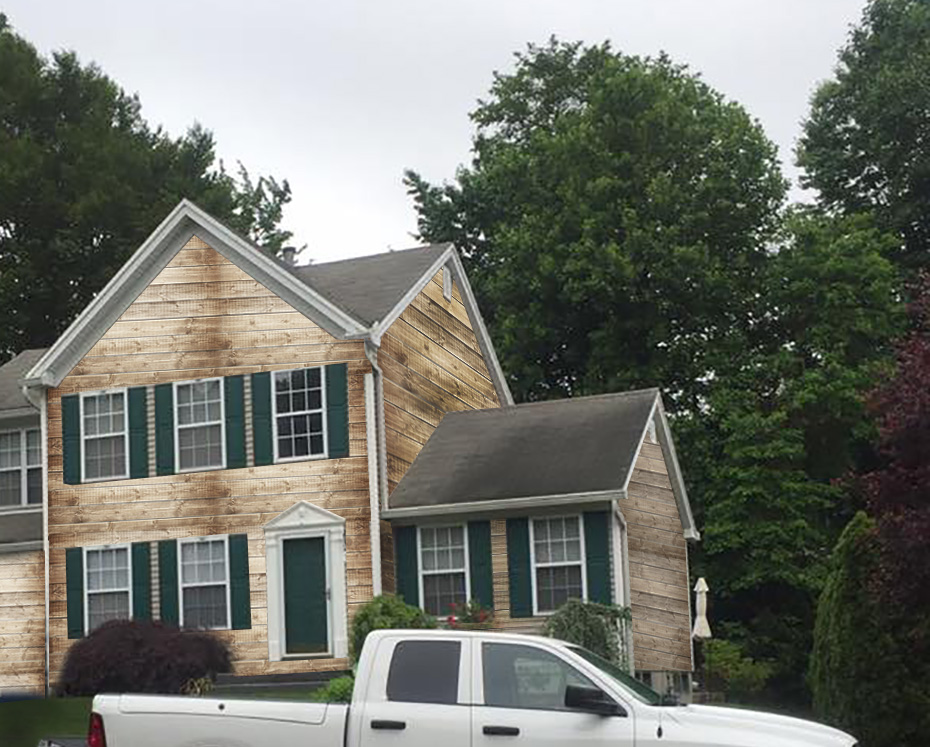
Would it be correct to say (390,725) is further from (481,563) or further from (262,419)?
(262,419)

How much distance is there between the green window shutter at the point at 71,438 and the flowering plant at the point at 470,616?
7.22 meters

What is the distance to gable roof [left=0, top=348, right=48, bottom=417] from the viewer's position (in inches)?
1312

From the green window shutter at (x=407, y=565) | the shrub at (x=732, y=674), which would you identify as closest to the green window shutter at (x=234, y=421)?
the green window shutter at (x=407, y=565)

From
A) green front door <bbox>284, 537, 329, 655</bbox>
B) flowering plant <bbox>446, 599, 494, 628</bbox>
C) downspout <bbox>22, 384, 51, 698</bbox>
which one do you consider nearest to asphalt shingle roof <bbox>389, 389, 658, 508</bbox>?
green front door <bbox>284, 537, 329, 655</bbox>

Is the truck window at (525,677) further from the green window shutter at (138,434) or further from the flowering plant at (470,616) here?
the green window shutter at (138,434)

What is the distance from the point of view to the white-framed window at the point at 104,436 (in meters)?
31.6

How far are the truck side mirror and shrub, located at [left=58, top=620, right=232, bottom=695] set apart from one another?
16.4 m

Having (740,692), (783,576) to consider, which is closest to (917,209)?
(783,576)

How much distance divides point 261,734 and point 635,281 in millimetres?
30139

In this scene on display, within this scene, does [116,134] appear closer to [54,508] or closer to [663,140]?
[663,140]

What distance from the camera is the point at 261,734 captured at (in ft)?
44.8

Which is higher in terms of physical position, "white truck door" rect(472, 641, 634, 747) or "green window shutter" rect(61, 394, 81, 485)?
"green window shutter" rect(61, 394, 81, 485)

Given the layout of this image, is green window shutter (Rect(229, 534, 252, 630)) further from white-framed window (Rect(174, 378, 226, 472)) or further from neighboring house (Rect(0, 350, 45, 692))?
neighboring house (Rect(0, 350, 45, 692))

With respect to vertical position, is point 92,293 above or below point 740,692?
above
